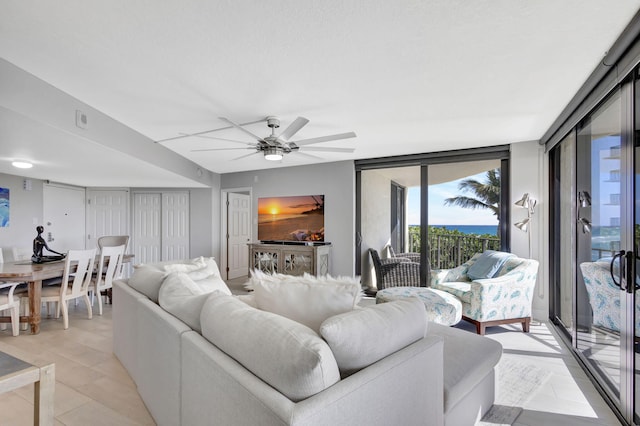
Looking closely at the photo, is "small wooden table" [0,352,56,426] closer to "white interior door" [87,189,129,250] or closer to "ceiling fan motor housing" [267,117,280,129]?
"ceiling fan motor housing" [267,117,280,129]

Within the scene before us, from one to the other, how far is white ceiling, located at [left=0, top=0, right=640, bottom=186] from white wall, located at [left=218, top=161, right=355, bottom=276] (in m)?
2.04

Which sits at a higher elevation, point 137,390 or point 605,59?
point 605,59

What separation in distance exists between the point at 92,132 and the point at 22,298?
2123 millimetres

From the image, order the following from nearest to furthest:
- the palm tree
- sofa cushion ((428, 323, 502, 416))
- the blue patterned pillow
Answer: sofa cushion ((428, 323, 502, 416)) < the blue patterned pillow < the palm tree

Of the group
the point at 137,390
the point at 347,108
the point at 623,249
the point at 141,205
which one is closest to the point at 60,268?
the point at 137,390

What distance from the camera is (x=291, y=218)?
5.86m

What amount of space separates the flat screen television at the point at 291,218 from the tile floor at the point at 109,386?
119 inches

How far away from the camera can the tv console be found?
5207 mm

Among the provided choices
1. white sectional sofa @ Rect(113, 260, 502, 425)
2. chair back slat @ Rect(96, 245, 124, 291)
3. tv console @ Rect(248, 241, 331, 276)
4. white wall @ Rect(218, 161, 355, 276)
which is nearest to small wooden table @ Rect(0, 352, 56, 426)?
white sectional sofa @ Rect(113, 260, 502, 425)

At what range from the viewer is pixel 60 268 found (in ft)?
12.2

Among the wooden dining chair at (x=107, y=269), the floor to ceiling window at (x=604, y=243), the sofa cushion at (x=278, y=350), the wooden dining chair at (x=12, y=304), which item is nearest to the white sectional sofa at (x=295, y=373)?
the sofa cushion at (x=278, y=350)

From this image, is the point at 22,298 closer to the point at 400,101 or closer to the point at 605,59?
the point at 400,101

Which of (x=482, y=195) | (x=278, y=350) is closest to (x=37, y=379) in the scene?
(x=278, y=350)

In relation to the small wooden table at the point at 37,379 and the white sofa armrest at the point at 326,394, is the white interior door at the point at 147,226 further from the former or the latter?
the white sofa armrest at the point at 326,394
